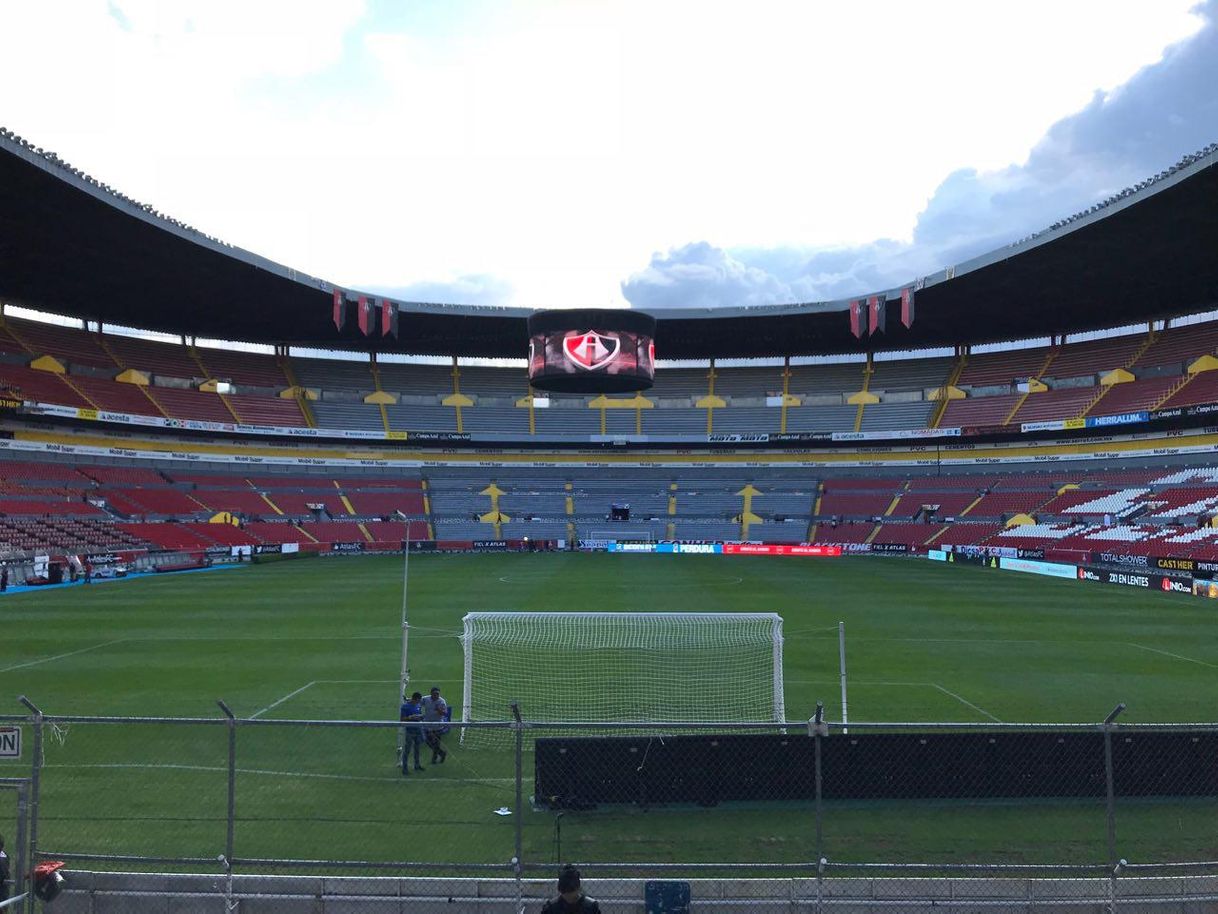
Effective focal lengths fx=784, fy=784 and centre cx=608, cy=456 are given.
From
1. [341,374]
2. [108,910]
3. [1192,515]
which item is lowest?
[108,910]

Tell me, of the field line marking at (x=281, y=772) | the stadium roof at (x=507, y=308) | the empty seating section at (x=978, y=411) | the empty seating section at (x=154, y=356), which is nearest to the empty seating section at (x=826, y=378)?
the stadium roof at (x=507, y=308)

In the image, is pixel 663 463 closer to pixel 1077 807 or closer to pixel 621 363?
pixel 621 363

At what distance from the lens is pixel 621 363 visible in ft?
121

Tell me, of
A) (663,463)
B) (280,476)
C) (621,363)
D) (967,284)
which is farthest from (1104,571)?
(280,476)

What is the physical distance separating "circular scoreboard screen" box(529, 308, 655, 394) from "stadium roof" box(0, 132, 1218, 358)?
70.5 feet

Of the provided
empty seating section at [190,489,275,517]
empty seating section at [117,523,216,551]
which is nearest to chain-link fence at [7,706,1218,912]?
empty seating section at [117,523,216,551]

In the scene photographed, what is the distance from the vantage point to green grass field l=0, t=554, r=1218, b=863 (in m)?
9.59

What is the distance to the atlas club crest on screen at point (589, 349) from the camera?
3656 centimetres

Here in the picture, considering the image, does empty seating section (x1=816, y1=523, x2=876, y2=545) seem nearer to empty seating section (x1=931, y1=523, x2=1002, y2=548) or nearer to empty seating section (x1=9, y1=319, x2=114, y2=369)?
empty seating section (x1=931, y1=523, x2=1002, y2=548)

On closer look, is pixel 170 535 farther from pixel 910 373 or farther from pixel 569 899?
pixel 910 373

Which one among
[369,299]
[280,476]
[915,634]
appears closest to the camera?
[915,634]

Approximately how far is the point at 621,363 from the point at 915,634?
18.3 meters

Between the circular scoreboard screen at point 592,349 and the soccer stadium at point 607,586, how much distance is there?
218 mm

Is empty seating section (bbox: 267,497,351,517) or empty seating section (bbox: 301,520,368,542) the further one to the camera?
empty seating section (bbox: 267,497,351,517)
